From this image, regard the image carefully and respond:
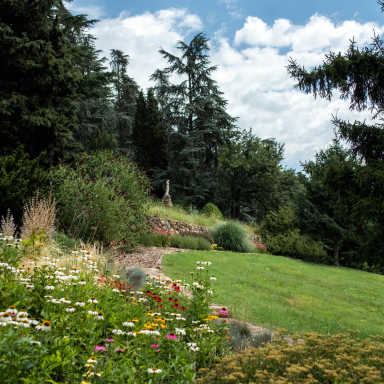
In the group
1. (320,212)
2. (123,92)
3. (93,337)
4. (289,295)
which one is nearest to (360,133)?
(289,295)

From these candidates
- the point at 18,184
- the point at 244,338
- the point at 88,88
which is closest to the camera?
the point at 244,338

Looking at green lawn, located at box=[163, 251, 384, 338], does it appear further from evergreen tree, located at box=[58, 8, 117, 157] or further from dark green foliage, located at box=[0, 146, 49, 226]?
evergreen tree, located at box=[58, 8, 117, 157]

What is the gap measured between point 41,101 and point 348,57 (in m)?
11.3

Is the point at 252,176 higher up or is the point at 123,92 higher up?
the point at 123,92

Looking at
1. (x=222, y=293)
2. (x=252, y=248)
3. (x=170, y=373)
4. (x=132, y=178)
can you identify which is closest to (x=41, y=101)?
(x=132, y=178)

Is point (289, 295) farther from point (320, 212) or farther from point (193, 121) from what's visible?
point (193, 121)

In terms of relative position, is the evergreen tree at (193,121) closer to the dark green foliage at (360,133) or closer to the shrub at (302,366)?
the dark green foliage at (360,133)

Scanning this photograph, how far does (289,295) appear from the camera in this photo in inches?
237

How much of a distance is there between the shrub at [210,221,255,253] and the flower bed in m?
8.06

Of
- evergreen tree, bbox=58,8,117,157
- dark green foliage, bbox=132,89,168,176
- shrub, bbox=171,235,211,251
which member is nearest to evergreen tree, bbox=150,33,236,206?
dark green foliage, bbox=132,89,168,176

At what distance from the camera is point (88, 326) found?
7.66 ft

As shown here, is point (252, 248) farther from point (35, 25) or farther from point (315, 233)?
point (35, 25)

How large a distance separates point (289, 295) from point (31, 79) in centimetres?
1218

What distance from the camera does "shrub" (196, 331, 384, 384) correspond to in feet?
6.61
